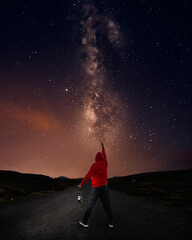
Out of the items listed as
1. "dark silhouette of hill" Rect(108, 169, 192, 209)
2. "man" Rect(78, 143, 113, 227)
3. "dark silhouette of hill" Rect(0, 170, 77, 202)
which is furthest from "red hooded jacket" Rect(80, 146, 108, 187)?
"dark silhouette of hill" Rect(0, 170, 77, 202)

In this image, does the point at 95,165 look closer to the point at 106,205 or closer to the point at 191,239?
the point at 106,205

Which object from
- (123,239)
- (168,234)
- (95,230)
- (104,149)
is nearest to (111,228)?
(95,230)

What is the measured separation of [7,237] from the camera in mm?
4672

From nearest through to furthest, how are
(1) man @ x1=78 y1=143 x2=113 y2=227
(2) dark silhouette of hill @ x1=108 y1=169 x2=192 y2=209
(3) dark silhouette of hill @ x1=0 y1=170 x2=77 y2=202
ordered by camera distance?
(1) man @ x1=78 y1=143 x2=113 y2=227, (2) dark silhouette of hill @ x1=108 y1=169 x2=192 y2=209, (3) dark silhouette of hill @ x1=0 y1=170 x2=77 y2=202

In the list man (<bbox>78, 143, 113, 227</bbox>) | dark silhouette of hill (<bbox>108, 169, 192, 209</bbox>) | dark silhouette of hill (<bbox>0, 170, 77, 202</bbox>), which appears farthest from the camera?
dark silhouette of hill (<bbox>0, 170, 77, 202</bbox>)

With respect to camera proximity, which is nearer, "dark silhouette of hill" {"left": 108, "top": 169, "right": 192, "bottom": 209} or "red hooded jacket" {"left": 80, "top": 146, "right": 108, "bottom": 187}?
"red hooded jacket" {"left": 80, "top": 146, "right": 108, "bottom": 187}

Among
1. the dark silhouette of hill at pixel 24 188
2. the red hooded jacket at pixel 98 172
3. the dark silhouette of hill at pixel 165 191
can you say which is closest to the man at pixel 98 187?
the red hooded jacket at pixel 98 172

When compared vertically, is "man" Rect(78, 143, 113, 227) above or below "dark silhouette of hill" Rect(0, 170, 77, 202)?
below

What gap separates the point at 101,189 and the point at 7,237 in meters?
2.94

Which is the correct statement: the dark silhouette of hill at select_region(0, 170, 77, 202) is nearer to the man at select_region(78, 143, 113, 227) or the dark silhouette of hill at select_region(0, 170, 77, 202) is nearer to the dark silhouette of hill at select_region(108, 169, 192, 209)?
the man at select_region(78, 143, 113, 227)

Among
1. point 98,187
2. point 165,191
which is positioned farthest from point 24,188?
point 98,187

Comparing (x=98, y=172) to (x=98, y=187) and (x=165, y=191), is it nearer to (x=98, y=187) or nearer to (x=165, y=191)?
(x=98, y=187)

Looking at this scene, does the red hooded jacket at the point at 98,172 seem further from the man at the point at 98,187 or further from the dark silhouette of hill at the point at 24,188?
the dark silhouette of hill at the point at 24,188

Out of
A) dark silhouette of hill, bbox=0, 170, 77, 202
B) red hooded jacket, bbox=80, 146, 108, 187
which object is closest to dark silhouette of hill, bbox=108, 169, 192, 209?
red hooded jacket, bbox=80, 146, 108, 187
